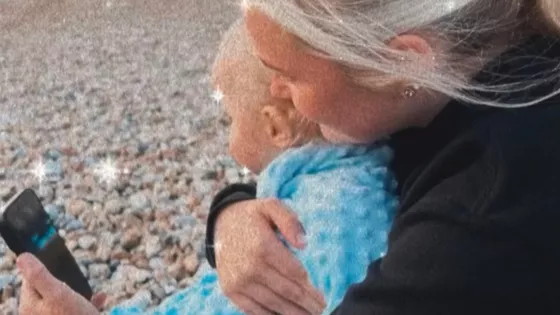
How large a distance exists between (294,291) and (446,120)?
222mm

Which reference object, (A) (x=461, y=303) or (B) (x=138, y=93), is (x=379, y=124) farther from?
(B) (x=138, y=93)

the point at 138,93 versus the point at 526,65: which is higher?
the point at 526,65

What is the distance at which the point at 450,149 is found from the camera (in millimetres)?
678

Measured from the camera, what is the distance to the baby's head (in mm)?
857

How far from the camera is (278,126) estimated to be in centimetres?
87

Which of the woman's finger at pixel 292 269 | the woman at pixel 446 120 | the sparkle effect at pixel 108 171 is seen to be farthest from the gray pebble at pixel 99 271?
the woman at pixel 446 120

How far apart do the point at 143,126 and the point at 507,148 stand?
1896mm

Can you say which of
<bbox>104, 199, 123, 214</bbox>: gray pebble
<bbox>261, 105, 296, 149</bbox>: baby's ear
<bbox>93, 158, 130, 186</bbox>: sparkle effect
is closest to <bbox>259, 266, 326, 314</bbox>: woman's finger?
<bbox>261, 105, 296, 149</bbox>: baby's ear

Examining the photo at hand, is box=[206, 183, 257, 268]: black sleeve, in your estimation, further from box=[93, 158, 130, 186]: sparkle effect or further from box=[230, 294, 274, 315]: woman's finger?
box=[93, 158, 130, 186]: sparkle effect

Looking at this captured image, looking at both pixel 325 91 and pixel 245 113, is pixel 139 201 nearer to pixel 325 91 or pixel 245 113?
pixel 245 113

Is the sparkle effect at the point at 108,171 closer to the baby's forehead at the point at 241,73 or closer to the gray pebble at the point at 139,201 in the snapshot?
the gray pebble at the point at 139,201

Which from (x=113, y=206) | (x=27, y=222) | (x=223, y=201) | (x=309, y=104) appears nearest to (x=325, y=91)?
(x=309, y=104)

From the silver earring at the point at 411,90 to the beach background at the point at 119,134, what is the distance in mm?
362

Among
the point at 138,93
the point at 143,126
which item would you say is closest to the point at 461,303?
the point at 143,126
